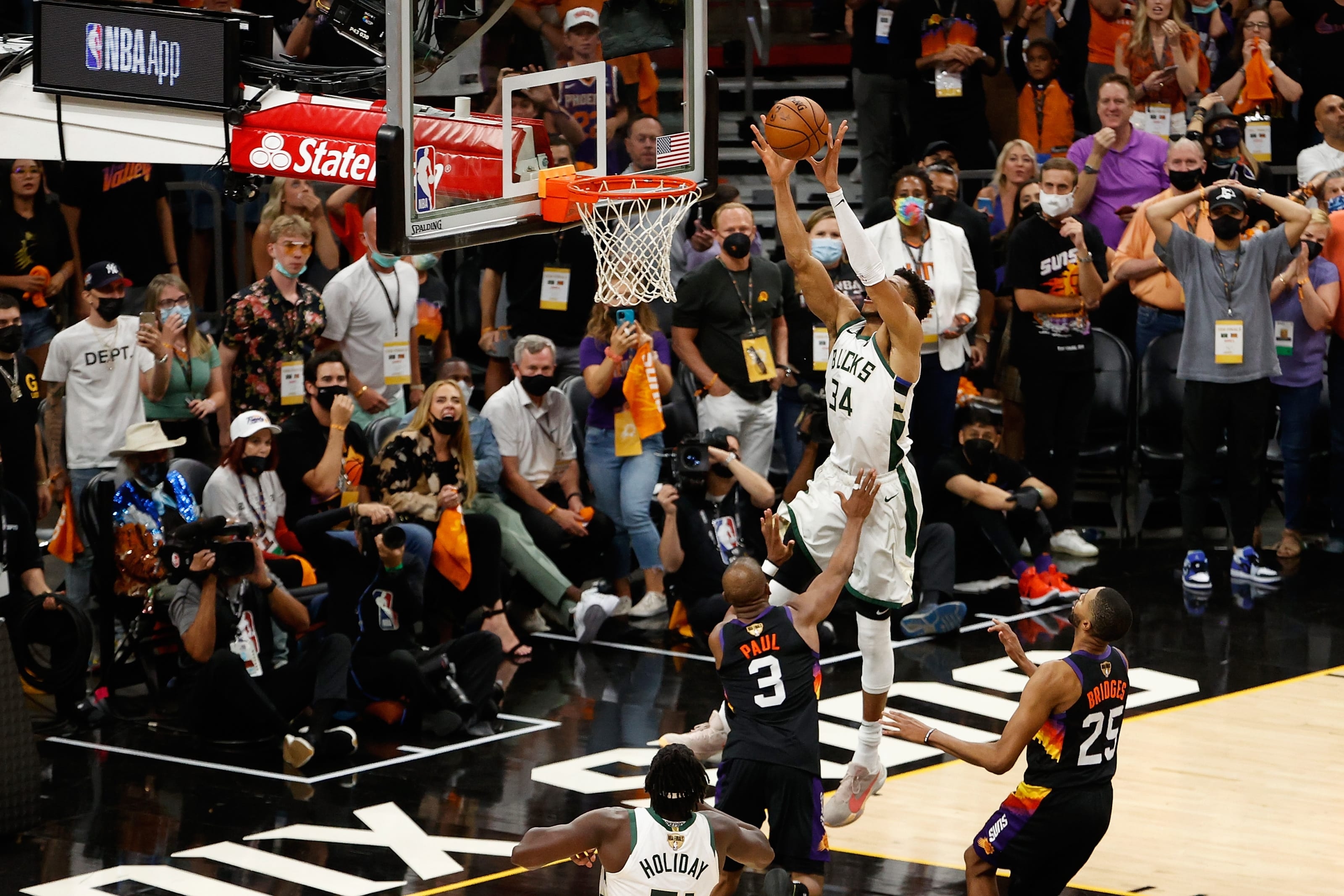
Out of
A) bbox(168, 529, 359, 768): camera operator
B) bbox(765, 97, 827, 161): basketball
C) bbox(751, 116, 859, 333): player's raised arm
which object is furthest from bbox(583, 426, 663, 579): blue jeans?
bbox(765, 97, 827, 161): basketball

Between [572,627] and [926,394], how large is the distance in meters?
2.66

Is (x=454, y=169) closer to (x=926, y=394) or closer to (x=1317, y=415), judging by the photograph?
(x=926, y=394)

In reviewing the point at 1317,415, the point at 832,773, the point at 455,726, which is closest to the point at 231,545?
the point at 455,726

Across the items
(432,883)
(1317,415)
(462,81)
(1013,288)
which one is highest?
(462,81)

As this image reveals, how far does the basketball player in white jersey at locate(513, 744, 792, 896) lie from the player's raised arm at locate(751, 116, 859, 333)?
8.50ft

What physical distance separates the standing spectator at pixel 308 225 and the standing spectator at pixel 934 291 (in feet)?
11.3

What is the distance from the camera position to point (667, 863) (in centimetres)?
524

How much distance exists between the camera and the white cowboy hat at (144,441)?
29.5 feet

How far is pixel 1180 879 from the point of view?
22.8ft

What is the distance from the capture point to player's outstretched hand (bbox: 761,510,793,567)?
23.0 ft

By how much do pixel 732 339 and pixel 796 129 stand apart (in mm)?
3645

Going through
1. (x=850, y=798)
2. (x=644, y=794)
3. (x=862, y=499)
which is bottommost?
(x=644, y=794)

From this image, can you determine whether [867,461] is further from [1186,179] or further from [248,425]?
[1186,179]

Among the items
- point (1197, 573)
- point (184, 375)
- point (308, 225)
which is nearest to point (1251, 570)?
point (1197, 573)
